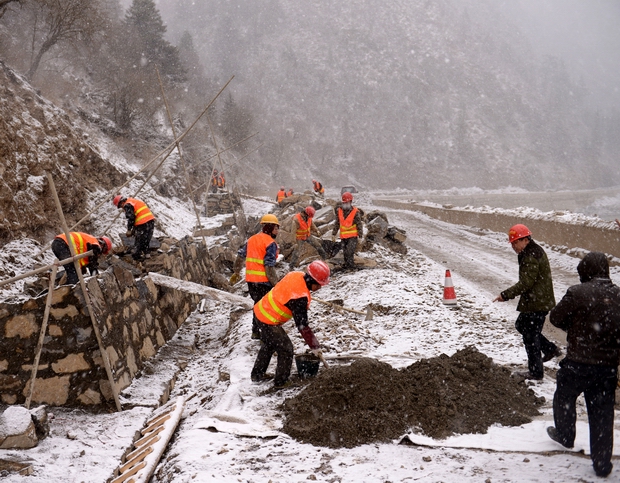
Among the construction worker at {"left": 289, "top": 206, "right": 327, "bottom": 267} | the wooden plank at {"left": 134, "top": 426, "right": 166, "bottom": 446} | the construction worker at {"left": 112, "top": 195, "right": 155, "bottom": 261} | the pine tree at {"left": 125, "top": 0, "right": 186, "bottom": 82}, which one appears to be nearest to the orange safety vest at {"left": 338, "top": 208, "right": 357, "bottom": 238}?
the construction worker at {"left": 289, "top": 206, "right": 327, "bottom": 267}

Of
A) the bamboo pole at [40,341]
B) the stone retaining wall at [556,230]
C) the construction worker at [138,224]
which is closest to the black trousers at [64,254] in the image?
the construction worker at [138,224]

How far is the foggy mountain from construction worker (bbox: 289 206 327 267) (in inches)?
1793

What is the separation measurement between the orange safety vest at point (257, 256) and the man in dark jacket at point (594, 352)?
3.93m

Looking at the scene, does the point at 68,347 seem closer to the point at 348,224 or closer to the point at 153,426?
the point at 153,426

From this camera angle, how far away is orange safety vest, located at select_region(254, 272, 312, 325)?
486 cm

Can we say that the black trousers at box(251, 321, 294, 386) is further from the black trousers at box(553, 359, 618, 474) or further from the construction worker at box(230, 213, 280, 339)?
the black trousers at box(553, 359, 618, 474)

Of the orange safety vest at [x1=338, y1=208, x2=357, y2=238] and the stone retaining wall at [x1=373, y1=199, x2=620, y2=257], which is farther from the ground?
the orange safety vest at [x1=338, y1=208, x2=357, y2=238]

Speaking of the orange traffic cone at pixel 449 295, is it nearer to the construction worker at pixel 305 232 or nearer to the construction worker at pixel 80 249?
the construction worker at pixel 305 232

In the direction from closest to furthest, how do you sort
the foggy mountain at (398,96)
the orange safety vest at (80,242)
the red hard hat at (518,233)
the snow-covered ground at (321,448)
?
the snow-covered ground at (321,448) → the red hard hat at (518,233) → the orange safety vest at (80,242) → the foggy mountain at (398,96)

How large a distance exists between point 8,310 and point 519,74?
11191 centimetres

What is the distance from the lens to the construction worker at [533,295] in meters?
Answer: 4.91

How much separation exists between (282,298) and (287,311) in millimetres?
172

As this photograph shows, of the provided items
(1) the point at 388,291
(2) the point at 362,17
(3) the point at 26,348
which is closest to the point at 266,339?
(3) the point at 26,348

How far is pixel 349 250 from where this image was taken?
10508mm
